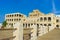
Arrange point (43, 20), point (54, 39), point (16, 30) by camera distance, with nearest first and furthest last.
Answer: point (16, 30)
point (54, 39)
point (43, 20)

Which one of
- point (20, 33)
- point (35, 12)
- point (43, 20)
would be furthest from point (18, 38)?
point (35, 12)

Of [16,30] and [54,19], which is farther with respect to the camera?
[54,19]

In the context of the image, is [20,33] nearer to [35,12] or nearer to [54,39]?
[54,39]

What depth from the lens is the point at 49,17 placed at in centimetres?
7325

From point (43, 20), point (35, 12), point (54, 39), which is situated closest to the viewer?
point (54, 39)

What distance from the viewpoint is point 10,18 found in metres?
89.0

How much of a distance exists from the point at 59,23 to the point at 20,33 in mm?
67589

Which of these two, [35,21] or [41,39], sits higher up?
[35,21]

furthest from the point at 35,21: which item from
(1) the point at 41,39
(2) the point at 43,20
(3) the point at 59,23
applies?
(1) the point at 41,39

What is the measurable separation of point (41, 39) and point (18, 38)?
257 cm

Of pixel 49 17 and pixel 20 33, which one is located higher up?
pixel 49 17

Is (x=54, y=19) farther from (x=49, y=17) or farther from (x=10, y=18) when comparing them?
(x=10, y=18)

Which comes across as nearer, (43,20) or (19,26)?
(19,26)

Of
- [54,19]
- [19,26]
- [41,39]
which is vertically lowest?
[41,39]
